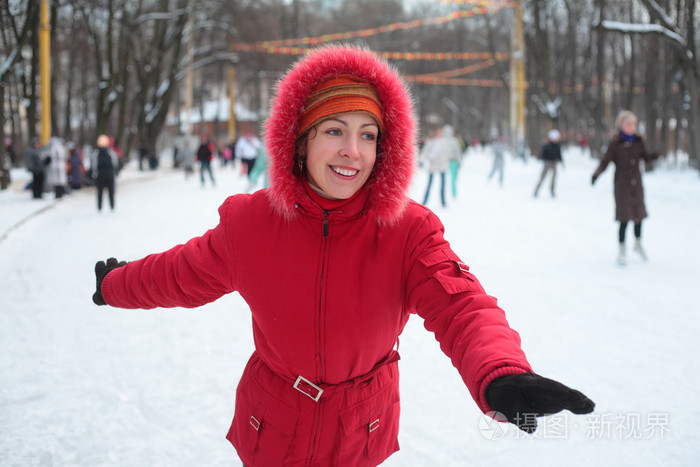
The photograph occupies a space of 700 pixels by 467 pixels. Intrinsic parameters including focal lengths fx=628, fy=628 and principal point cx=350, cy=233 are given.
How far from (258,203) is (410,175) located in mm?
464

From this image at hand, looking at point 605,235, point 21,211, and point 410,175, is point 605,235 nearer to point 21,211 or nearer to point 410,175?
point 410,175

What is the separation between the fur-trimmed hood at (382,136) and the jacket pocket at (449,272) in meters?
0.17

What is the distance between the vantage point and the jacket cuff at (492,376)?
1310 millimetres

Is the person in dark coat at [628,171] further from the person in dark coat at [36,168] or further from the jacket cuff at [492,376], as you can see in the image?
the person in dark coat at [36,168]

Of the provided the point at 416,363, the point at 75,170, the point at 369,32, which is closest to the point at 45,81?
the point at 75,170

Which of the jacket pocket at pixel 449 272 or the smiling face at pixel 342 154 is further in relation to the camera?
the smiling face at pixel 342 154

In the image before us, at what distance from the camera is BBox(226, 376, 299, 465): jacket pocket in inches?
68.1

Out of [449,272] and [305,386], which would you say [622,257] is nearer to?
[449,272]

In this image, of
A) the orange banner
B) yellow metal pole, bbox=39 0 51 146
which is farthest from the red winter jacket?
the orange banner

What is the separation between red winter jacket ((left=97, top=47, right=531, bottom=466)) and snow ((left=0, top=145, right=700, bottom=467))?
0.62 feet

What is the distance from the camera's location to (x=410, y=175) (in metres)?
1.90

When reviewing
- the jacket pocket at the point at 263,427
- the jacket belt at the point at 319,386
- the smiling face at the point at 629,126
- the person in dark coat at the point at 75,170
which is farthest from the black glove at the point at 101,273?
the person in dark coat at the point at 75,170

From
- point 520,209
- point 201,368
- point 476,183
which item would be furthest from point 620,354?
point 476,183

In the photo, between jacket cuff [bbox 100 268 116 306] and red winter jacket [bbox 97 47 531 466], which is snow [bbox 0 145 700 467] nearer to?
red winter jacket [bbox 97 47 531 466]
